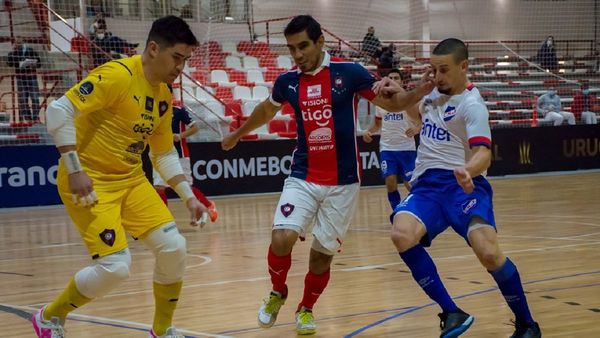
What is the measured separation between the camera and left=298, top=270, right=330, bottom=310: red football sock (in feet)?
20.2

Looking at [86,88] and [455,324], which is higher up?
[86,88]

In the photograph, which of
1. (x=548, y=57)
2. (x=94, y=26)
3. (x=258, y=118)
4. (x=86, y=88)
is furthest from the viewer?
(x=548, y=57)

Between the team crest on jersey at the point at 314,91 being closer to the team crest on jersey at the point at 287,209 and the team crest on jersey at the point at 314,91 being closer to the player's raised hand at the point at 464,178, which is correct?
the team crest on jersey at the point at 287,209

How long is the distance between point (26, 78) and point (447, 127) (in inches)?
560

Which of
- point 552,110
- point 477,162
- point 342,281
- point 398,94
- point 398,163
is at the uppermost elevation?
point 398,94

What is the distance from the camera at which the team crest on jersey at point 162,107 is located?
539 centimetres

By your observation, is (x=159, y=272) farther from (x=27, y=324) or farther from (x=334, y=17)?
(x=334, y=17)

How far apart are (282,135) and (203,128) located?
174 centimetres

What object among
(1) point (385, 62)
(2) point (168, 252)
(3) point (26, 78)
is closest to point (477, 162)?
(2) point (168, 252)

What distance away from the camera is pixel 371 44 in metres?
24.8

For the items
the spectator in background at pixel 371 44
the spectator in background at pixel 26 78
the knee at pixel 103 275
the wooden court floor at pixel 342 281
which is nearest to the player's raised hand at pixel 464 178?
the wooden court floor at pixel 342 281

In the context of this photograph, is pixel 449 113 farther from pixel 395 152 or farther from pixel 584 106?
pixel 584 106

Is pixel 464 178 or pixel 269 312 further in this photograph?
pixel 269 312

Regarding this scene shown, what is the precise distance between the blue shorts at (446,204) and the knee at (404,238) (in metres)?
0.12
